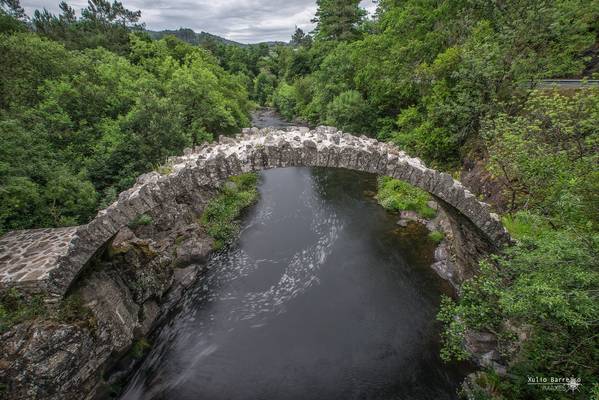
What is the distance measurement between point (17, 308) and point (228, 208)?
12.0 m

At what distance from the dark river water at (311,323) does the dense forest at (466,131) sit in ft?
5.14

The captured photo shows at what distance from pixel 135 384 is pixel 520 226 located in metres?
12.7

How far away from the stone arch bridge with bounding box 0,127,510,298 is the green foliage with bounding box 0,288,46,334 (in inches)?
9.2

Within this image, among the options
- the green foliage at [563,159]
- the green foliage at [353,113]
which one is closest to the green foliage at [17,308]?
the green foliage at [563,159]

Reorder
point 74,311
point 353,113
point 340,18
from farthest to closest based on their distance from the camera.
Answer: point 340,18 → point 353,113 → point 74,311

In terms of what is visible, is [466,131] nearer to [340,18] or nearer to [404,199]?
[404,199]

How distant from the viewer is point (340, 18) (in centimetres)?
3150

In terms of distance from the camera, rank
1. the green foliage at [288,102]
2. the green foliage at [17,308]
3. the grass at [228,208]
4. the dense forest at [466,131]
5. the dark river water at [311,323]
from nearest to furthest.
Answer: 1. the dense forest at [466,131]
2. the green foliage at [17,308]
3. the dark river water at [311,323]
4. the grass at [228,208]
5. the green foliage at [288,102]

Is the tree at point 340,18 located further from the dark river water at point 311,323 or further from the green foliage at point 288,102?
the dark river water at point 311,323

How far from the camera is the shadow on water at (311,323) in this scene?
8523 mm

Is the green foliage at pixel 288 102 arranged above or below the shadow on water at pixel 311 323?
above

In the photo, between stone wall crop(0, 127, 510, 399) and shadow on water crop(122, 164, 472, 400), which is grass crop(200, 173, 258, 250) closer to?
shadow on water crop(122, 164, 472, 400)

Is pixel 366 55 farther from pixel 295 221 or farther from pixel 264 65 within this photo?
pixel 264 65

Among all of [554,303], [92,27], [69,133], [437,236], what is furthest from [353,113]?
[92,27]
